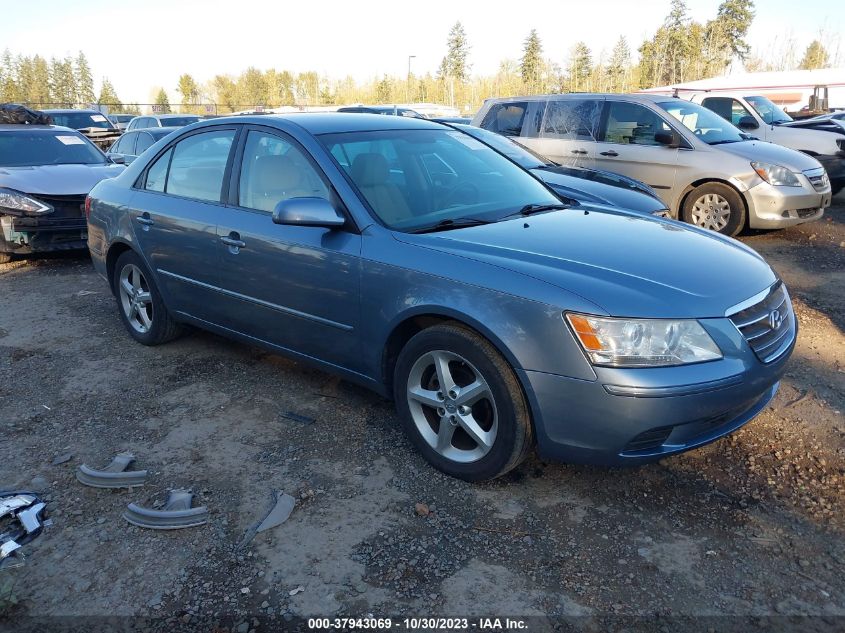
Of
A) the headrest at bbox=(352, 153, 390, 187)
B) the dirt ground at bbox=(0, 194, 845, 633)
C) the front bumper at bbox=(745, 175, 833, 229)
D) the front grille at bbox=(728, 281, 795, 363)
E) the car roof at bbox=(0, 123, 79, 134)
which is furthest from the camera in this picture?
the car roof at bbox=(0, 123, 79, 134)

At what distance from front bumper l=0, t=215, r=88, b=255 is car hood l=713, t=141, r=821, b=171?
773cm

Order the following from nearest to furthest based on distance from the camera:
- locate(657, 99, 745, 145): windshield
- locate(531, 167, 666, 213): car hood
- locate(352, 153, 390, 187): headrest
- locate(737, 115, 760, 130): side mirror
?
locate(352, 153, 390, 187): headrest → locate(531, 167, 666, 213): car hood → locate(657, 99, 745, 145): windshield → locate(737, 115, 760, 130): side mirror

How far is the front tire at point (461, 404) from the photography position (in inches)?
112

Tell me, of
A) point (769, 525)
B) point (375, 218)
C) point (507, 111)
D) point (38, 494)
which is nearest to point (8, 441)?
point (38, 494)

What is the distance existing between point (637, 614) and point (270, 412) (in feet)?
7.79

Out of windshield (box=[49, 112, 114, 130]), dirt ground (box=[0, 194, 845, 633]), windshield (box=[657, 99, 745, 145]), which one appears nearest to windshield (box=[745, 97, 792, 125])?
windshield (box=[657, 99, 745, 145])

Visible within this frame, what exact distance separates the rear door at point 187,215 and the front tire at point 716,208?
6148mm

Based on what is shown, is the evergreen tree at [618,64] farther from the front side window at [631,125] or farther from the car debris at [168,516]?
the car debris at [168,516]

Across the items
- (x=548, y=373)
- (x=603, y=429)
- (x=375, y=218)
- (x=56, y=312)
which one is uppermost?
(x=375, y=218)

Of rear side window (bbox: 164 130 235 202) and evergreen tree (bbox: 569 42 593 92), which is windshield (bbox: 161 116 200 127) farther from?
evergreen tree (bbox: 569 42 593 92)

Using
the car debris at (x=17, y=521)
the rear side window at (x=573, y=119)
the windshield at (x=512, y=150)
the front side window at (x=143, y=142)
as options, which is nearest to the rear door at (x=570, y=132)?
the rear side window at (x=573, y=119)

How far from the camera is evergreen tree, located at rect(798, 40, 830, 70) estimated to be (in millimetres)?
54906

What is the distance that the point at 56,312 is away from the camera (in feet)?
20.1

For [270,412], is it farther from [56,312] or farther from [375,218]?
[56,312]
